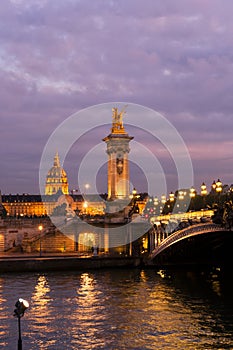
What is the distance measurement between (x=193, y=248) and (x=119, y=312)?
2658 centimetres

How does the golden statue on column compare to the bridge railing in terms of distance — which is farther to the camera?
the golden statue on column

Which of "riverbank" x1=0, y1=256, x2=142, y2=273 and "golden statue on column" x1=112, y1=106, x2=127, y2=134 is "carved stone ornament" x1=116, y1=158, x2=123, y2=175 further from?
"riverbank" x1=0, y1=256, x2=142, y2=273

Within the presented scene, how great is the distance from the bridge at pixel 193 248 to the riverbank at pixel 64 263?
319 cm

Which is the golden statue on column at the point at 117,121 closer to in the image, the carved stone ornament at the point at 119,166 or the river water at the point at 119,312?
the carved stone ornament at the point at 119,166

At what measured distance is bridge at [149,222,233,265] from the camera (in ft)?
181

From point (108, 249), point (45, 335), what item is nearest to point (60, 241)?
point (108, 249)

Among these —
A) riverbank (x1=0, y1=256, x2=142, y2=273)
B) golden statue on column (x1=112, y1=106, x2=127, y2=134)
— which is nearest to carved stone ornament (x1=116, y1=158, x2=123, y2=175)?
golden statue on column (x1=112, y1=106, x2=127, y2=134)

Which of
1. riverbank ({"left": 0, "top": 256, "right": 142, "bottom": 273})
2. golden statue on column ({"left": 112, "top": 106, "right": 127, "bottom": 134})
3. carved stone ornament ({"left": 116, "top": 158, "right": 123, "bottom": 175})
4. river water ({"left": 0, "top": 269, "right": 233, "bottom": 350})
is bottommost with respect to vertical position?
river water ({"left": 0, "top": 269, "right": 233, "bottom": 350})

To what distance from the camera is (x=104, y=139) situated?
107688 millimetres

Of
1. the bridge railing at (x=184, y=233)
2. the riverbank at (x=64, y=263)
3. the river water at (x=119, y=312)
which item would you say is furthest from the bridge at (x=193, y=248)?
the river water at (x=119, y=312)

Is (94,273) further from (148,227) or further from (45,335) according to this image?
(45,335)

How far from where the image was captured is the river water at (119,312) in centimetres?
3089

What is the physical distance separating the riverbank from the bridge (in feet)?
10.5

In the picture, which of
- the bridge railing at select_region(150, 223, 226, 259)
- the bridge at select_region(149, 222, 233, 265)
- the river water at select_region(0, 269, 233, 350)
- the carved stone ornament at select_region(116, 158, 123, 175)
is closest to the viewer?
the river water at select_region(0, 269, 233, 350)
